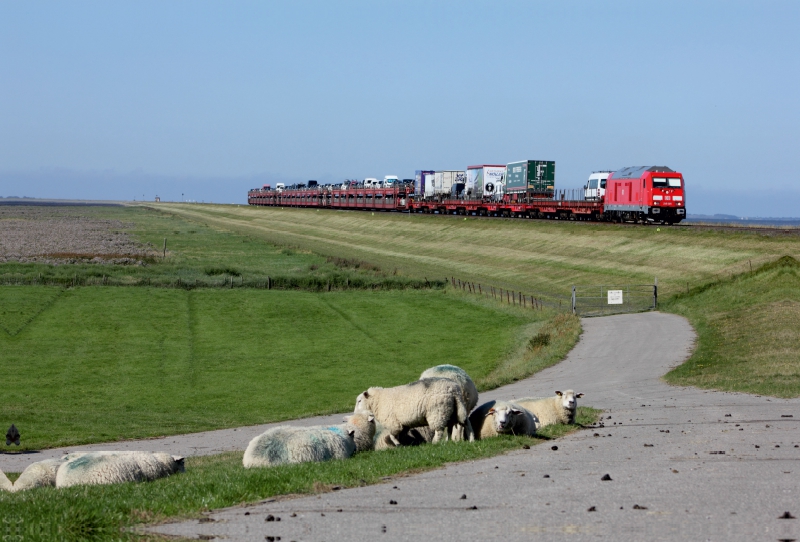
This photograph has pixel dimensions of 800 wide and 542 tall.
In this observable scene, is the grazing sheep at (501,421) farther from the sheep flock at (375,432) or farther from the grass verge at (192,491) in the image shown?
the grass verge at (192,491)

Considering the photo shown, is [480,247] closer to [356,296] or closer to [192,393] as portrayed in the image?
[356,296]

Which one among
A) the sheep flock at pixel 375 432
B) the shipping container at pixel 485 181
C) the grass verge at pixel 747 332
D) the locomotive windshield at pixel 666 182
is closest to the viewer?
the sheep flock at pixel 375 432

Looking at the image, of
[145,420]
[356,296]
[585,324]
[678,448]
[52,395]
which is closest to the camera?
[678,448]

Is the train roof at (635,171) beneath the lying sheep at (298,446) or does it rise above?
above

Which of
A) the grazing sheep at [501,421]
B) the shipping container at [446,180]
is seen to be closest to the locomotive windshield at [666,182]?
the shipping container at [446,180]

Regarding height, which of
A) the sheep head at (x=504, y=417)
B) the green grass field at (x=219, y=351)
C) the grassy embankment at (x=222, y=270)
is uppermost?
the sheep head at (x=504, y=417)

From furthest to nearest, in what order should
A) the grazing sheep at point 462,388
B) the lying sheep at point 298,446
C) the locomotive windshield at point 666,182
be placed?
1. the locomotive windshield at point 666,182
2. the grazing sheep at point 462,388
3. the lying sheep at point 298,446

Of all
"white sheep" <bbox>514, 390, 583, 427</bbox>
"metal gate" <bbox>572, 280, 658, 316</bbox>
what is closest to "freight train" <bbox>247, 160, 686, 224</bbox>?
"metal gate" <bbox>572, 280, 658, 316</bbox>

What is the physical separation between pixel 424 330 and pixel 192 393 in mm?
18533

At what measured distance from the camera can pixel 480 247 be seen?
9244cm

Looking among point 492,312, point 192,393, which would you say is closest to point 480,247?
point 492,312

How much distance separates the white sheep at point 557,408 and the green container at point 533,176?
252 feet

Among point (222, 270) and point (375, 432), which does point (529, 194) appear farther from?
point (375, 432)

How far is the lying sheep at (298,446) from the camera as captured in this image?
52.7 ft
